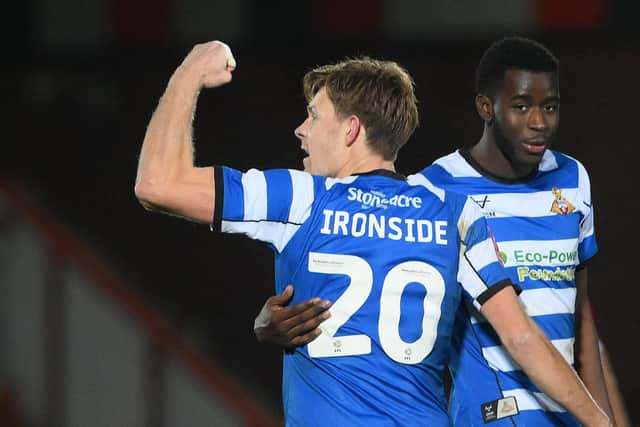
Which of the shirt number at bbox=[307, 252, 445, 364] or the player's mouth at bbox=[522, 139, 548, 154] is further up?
the player's mouth at bbox=[522, 139, 548, 154]

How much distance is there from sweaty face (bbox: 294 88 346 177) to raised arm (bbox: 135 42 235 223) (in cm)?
28

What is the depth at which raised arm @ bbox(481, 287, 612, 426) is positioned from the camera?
2.52 metres

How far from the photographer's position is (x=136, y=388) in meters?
6.06

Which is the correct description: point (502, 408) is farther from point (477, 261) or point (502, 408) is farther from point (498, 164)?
point (498, 164)

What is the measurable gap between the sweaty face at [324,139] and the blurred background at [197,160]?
3.63 metres

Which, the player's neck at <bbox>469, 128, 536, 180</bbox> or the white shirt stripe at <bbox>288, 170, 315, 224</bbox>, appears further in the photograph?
the player's neck at <bbox>469, 128, 536, 180</bbox>

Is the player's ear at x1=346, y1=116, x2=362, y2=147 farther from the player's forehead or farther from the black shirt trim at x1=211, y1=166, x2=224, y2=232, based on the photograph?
the player's forehead

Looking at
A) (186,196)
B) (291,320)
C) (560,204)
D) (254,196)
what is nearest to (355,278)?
(291,320)

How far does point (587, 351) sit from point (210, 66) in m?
1.41

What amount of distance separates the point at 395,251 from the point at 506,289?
308mm

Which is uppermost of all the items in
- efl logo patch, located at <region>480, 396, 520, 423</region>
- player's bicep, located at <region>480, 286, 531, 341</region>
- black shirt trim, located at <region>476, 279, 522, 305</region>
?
black shirt trim, located at <region>476, 279, 522, 305</region>

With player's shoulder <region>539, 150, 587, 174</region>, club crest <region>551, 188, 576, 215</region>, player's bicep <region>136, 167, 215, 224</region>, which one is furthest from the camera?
player's shoulder <region>539, 150, 587, 174</region>

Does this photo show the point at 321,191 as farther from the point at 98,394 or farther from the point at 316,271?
the point at 98,394

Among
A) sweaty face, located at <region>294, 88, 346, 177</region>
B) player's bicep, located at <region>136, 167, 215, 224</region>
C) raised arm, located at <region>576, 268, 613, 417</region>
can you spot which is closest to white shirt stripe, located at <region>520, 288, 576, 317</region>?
raised arm, located at <region>576, 268, 613, 417</region>
